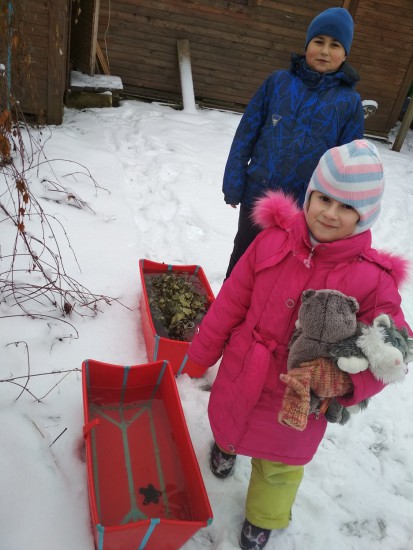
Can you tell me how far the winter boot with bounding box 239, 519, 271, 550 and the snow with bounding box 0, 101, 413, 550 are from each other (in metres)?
0.06

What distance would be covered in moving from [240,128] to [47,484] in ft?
5.99

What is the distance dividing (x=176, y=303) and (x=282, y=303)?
0.99 m

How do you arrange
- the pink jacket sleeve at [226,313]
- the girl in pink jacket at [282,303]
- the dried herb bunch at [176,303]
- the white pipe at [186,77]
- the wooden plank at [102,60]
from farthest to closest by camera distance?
the white pipe at [186,77] → the wooden plank at [102,60] → the dried herb bunch at [176,303] → the pink jacket sleeve at [226,313] → the girl in pink jacket at [282,303]

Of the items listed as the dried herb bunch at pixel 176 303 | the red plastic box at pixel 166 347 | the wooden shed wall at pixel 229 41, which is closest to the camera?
the red plastic box at pixel 166 347

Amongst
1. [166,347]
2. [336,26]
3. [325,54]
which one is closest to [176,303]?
[166,347]

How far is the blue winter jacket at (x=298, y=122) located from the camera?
77.2 inches

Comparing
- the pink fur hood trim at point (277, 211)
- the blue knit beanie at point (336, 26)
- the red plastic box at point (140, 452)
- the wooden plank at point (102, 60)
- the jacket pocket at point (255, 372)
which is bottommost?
the red plastic box at point (140, 452)

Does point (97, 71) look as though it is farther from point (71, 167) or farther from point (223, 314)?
point (223, 314)

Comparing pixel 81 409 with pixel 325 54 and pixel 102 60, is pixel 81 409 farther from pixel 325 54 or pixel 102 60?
pixel 102 60

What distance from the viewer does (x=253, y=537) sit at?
5.16 feet

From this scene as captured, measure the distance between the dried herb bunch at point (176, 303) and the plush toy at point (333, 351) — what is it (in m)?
0.97

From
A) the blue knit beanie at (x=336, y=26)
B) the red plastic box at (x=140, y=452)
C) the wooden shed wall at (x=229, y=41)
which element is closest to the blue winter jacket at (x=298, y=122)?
the blue knit beanie at (x=336, y=26)

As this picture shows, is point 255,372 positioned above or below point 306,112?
below

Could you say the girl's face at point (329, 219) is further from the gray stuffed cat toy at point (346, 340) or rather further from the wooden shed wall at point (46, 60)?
the wooden shed wall at point (46, 60)
